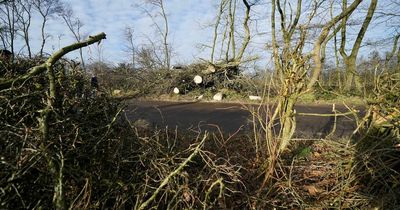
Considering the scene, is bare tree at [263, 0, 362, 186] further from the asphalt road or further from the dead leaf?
the asphalt road

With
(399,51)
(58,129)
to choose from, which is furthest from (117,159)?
(399,51)

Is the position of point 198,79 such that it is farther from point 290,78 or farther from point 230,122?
point 290,78

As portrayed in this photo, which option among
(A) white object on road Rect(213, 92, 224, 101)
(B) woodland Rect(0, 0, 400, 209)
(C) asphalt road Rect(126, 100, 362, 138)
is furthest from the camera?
(A) white object on road Rect(213, 92, 224, 101)

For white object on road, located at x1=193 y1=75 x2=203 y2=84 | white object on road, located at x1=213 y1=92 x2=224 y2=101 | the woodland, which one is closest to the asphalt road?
the woodland

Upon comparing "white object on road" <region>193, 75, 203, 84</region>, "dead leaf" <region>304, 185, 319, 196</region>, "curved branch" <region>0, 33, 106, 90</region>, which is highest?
"curved branch" <region>0, 33, 106, 90</region>

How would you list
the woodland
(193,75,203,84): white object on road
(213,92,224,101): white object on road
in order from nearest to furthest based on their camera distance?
the woodland < (213,92,224,101): white object on road < (193,75,203,84): white object on road

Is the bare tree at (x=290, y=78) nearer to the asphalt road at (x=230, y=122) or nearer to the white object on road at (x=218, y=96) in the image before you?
the asphalt road at (x=230, y=122)

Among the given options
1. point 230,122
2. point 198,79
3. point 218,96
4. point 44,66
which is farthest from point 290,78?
point 198,79

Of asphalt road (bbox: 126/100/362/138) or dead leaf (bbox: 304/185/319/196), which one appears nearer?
dead leaf (bbox: 304/185/319/196)

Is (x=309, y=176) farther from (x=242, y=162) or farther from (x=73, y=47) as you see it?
(x=73, y=47)

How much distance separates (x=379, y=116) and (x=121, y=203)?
11.4 ft

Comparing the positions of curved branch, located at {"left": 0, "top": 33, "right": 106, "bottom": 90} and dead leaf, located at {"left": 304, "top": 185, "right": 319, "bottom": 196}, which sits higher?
curved branch, located at {"left": 0, "top": 33, "right": 106, "bottom": 90}

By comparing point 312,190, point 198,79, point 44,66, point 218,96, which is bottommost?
point 312,190

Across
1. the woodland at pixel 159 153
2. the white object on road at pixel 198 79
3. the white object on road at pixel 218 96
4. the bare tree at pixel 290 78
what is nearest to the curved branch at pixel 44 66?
the woodland at pixel 159 153
